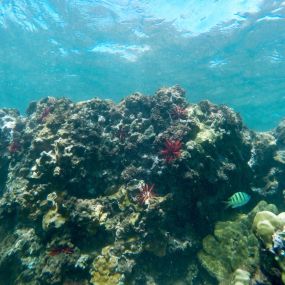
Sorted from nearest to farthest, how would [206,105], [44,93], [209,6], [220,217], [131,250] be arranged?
[131,250]
[220,217]
[206,105]
[209,6]
[44,93]

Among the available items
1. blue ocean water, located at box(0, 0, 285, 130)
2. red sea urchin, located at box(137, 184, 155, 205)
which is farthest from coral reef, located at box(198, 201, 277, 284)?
blue ocean water, located at box(0, 0, 285, 130)

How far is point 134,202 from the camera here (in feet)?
23.5

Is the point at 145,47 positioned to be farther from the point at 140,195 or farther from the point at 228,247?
the point at 228,247

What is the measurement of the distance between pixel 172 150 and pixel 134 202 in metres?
1.70

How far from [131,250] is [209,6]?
17.9m

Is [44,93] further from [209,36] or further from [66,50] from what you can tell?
[209,36]

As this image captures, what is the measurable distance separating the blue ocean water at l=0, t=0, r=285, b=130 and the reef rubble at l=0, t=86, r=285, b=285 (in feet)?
44.4

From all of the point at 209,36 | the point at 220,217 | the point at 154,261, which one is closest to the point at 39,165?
the point at 154,261

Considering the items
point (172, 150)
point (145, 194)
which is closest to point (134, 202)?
point (145, 194)

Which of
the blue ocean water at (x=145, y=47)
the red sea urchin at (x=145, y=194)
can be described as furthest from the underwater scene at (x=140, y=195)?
the blue ocean water at (x=145, y=47)

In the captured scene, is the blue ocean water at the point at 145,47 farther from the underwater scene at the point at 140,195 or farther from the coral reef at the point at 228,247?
the coral reef at the point at 228,247

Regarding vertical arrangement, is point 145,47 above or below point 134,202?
above

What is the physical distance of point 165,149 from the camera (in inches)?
303

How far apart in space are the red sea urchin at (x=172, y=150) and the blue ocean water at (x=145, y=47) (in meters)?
15.2
